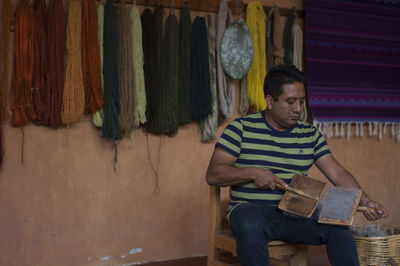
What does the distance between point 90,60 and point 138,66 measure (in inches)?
13.6

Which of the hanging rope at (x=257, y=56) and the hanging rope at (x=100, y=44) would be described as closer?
the hanging rope at (x=100, y=44)

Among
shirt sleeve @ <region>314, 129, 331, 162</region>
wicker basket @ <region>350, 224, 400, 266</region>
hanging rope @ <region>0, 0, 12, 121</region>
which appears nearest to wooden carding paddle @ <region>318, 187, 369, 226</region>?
wicker basket @ <region>350, 224, 400, 266</region>

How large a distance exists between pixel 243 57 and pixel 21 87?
163 cm

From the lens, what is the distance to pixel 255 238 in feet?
8.56

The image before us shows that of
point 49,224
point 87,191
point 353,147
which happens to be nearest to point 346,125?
point 353,147

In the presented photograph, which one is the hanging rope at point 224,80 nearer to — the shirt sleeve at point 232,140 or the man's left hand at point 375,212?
the shirt sleeve at point 232,140

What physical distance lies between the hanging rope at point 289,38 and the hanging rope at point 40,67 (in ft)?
6.34

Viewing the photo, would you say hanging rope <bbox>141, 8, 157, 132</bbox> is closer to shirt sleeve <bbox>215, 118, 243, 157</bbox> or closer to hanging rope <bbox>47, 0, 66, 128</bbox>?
hanging rope <bbox>47, 0, 66, 128</bbox>

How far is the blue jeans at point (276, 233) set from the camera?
2.60m

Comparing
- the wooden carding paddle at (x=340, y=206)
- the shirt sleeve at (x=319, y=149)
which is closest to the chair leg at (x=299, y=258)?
the wooden carding paddle at (x=340, y=206)

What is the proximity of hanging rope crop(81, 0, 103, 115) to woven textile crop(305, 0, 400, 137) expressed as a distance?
1.74 metres

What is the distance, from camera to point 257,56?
429 cm

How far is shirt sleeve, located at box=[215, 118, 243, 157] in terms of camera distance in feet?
9.52

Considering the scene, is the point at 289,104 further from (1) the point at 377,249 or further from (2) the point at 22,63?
(2) the point at 22,63
